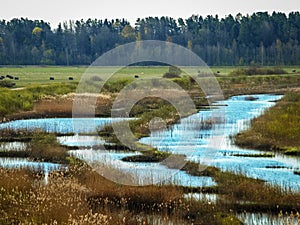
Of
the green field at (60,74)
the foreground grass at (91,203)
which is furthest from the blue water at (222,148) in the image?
the green field at (60,74)

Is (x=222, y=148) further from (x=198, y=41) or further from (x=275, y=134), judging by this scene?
(x=198, y=41)

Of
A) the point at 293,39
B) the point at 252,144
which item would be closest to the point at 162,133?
the point at 252,144

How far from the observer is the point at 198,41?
17975 cm

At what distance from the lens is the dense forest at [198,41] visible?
523 feet

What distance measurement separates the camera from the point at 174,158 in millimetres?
32188

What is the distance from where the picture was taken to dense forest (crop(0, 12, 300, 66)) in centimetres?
15938

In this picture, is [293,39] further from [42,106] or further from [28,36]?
[42,106]

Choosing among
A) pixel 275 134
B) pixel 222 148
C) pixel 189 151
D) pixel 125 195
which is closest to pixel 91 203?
pixel 125 195

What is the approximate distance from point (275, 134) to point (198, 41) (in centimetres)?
14371

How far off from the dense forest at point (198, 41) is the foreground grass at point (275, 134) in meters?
114

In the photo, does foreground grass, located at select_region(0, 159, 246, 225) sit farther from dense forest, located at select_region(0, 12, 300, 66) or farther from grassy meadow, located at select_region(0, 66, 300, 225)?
dense forest, located at select_region(0, 12, 300, 66)

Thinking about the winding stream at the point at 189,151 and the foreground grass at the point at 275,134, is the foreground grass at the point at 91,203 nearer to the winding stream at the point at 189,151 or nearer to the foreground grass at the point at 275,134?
the winding stream at the point at 189,151

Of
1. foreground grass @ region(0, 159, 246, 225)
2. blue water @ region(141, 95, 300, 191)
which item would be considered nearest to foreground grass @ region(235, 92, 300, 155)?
blue water @ region(141, 95, 300, 191)

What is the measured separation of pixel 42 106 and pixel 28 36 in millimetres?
128880
